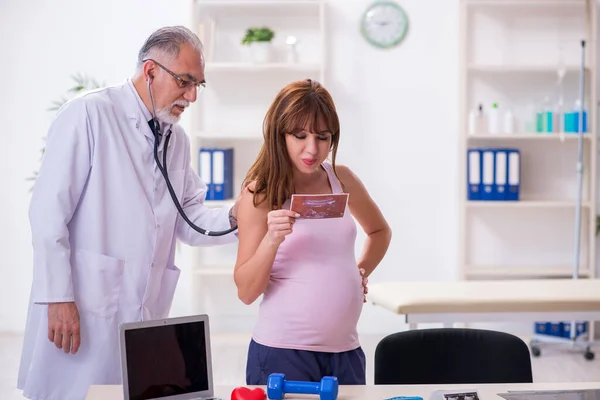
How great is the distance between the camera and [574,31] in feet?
16.8

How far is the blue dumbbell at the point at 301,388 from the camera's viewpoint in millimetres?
1739

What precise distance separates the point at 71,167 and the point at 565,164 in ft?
12.5

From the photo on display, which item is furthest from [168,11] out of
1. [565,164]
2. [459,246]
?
[565,164]

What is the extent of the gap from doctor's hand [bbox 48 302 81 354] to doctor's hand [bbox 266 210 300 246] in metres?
0.61

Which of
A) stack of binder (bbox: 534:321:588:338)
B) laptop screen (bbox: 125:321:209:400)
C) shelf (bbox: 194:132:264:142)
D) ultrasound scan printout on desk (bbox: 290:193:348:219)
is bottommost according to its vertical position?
stack of binder (bbox: 534:321:588:338)

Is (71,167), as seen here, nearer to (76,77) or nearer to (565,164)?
(76,77)

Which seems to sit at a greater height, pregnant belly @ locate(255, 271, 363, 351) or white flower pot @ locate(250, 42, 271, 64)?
white flower pot @ locate(250, 42, 271, 64)

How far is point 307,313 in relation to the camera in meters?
2.01

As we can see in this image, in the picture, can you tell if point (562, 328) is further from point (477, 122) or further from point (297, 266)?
point (297, 266)

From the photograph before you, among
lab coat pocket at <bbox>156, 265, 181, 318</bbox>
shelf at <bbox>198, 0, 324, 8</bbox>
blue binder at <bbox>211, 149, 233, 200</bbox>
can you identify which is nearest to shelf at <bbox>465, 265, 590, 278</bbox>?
blue binder at <bbox>211, 149, 233, 200</bbox>

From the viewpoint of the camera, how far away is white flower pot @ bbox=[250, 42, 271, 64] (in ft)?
16.3

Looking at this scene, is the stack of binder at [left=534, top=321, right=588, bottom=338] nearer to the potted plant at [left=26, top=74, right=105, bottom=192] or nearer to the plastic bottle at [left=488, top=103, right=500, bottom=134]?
the plastic bottle at [left=488, top=103, right=500, bottom=134]

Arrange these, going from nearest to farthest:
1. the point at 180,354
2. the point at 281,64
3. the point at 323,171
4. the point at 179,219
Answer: the point at 180,354
the point at 323,171
the point at 179,219
the point at 281,64

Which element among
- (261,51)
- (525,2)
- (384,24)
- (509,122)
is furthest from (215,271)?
(525,2)
